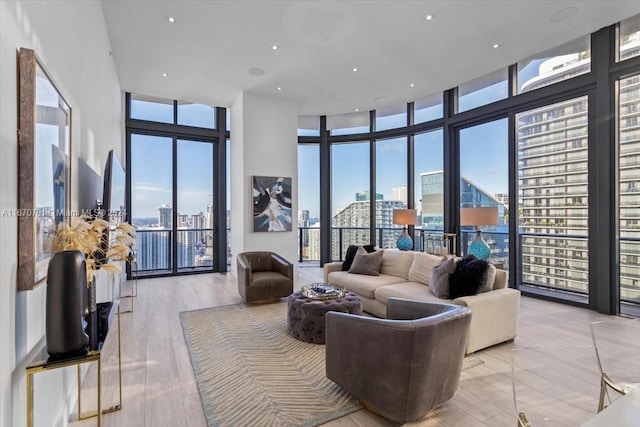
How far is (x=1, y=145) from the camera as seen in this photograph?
129 centimetres

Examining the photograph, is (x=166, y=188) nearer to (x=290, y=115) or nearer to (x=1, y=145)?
(x=290, y=115)

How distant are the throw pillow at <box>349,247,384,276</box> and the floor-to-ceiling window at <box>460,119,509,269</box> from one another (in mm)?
1865

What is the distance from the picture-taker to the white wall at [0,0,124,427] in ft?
4.30

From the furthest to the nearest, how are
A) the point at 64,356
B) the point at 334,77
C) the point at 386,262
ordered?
the point at 334,77
the point at 386,262
the point at 64,356

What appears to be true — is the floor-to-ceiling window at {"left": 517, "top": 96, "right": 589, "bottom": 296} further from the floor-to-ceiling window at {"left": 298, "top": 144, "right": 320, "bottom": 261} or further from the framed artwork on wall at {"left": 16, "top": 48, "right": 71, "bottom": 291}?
the framed artwork on wall at {"left": 16, "top": 48, "right": 71, "bottom": 291}

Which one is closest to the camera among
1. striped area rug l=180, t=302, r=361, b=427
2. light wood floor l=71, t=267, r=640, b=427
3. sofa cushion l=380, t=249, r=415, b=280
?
light wood floor l=71, t=267, r=640, b=427

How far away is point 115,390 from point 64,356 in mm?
1345

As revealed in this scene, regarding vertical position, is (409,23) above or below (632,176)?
above

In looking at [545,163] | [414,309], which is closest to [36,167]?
[414,309]

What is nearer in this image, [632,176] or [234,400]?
[234,400]

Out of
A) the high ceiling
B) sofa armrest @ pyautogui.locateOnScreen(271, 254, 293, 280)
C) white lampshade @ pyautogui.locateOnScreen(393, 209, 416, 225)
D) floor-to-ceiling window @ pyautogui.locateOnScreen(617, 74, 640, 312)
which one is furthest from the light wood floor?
the high ceiling

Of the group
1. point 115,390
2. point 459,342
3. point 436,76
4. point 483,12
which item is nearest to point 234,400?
point 115,390

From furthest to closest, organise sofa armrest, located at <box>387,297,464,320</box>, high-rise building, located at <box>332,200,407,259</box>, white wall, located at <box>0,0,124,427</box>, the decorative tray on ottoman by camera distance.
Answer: high-rise building, located at <box>332,200,407,259</box> → the decorative tray on ottoman → sofa armrest, located at <box>387,297,464,320</box> → white wall, located at <box>0,0,124,427</box>

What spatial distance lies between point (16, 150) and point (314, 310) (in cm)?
265
